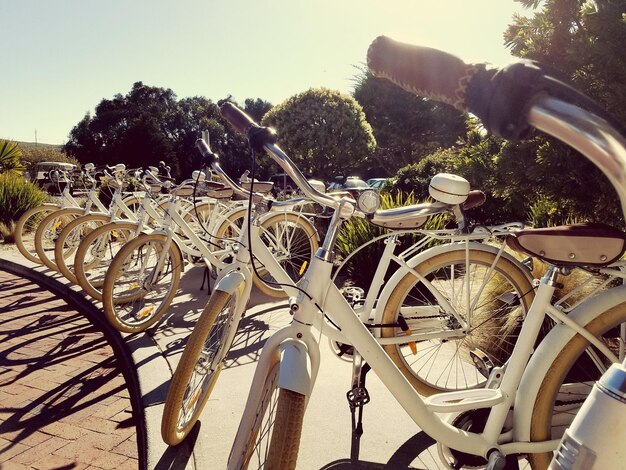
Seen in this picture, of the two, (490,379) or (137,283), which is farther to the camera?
(137,283)

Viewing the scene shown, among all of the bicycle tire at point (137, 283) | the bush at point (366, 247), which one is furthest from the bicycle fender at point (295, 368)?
the bush at point (366, 247)

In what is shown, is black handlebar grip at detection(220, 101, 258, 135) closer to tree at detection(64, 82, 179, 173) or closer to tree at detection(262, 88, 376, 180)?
tree at detection(262, 88, 376, 180)

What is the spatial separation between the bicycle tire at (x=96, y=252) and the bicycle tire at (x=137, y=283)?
11.2 inches

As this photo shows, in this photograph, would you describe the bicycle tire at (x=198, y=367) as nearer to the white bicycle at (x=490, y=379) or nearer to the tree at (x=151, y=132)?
the white bicycle at (x=490, y=379)

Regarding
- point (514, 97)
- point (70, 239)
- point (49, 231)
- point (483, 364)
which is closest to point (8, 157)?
point (49, 231)

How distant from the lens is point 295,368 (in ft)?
4.91

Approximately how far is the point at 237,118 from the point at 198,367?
4.31 feet

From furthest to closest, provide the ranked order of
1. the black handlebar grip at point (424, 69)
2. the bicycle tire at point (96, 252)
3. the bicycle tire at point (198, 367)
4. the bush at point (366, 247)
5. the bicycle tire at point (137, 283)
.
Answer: the bush at point (366, 247)
the bicycle tire at point (96, 252)
the bicycle tire at point (137, 283)
the bicycle tire at point (198, 367)
the black handlebar grip at point (424, 69)

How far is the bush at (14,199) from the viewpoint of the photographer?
9.42m

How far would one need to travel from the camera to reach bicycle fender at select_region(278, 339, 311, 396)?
1438 mm

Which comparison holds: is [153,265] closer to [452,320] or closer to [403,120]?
[452,320]

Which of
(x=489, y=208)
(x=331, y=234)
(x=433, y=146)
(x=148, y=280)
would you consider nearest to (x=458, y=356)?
(x=331, y=234)

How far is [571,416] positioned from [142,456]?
6.74 ft

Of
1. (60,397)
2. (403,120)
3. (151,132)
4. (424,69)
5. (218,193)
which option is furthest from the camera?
(151,132)
